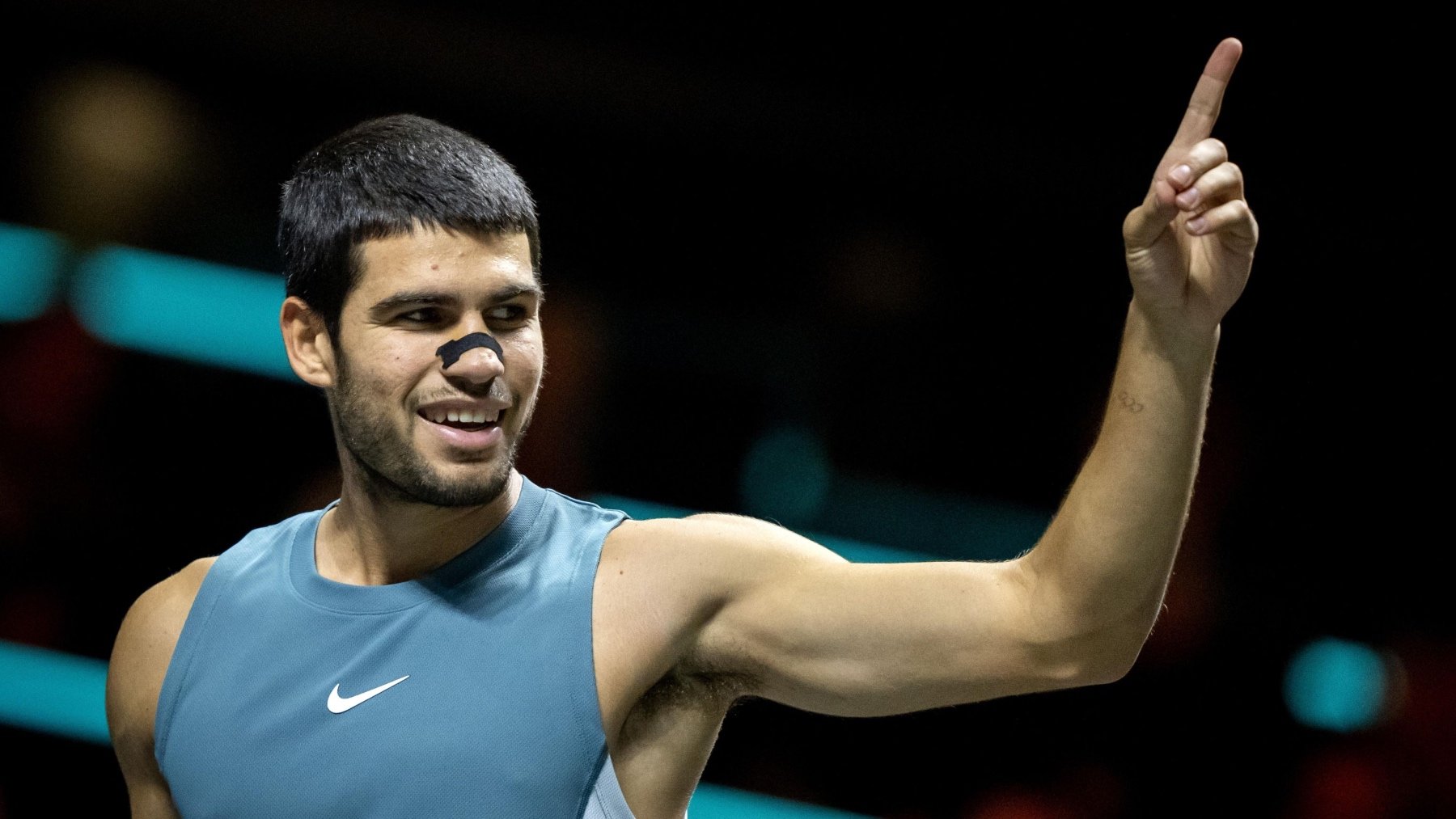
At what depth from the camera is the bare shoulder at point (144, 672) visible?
1.62 m

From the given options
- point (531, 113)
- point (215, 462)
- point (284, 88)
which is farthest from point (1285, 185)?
point (215, 462)

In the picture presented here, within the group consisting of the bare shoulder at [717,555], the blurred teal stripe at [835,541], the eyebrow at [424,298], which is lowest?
the blurred teal stripe at [835,541]

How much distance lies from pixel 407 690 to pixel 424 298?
1.33 ft

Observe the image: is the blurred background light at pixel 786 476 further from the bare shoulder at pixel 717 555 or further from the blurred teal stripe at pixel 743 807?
the bare shoulder at pixel 717 555

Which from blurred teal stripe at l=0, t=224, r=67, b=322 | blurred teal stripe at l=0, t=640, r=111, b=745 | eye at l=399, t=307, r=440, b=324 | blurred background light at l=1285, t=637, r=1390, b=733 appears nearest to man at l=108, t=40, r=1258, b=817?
eye at l=399, t=307, r=440, b=324

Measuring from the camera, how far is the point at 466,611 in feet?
4.94

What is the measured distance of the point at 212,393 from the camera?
3430mm

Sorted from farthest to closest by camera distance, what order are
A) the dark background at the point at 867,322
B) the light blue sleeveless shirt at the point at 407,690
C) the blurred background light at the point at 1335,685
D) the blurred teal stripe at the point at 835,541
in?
the blurred background light at the point at 1335,685, the blurred teal stripe at the point at 835,541, the dark background at the point at 867,322, the light blue sleeveless shirt at the point at 407,690

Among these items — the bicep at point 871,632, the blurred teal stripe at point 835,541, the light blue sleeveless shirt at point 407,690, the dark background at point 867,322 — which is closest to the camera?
the bicep at point 871,632

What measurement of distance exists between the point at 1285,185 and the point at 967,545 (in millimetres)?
1269

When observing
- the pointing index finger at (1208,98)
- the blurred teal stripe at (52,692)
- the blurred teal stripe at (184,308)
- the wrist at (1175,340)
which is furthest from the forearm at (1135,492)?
the blurred teal stripe at (52,692)

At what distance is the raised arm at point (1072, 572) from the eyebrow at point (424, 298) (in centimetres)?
35

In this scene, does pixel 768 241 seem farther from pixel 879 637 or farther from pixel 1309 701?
pixel 879 637

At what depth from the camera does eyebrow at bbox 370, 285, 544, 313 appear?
1489 millimetres
